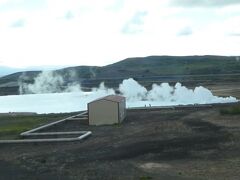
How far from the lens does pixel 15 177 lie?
20.5m

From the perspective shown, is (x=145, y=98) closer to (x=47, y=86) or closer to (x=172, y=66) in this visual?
(x=47, y=86)

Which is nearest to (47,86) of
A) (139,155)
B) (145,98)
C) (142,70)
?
(142,70)

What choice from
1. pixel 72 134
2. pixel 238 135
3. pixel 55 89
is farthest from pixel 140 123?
pixel 55 89

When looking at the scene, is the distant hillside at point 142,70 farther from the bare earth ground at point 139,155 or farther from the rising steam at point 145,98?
the bare earth ground at point 139,155

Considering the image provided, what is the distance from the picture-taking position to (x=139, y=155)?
23984 millimetres

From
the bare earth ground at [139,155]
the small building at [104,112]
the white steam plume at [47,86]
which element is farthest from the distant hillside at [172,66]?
the bare earth ground at [139,155]

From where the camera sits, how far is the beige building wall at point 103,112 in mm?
39531

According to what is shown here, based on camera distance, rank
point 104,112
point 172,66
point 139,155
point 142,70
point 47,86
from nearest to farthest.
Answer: point 139,155 → point 104,112 → point 47,86 → point 142,70 → point 172,66

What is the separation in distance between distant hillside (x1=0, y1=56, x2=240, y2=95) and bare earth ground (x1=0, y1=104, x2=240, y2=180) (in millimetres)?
86500

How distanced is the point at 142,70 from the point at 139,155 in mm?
132298

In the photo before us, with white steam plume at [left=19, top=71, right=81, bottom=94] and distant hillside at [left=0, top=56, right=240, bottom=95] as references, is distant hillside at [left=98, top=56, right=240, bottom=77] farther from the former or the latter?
white steam plume at [left=19, top=71, right=81, bottom=94]

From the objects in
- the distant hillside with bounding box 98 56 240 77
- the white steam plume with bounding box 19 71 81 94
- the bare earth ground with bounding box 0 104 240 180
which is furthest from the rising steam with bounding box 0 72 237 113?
the distant hillside with bounding box 98 56 240 77

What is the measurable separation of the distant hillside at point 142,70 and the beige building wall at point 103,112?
78.7 meters

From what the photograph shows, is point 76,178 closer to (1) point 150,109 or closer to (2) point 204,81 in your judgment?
(1) point 150,109
